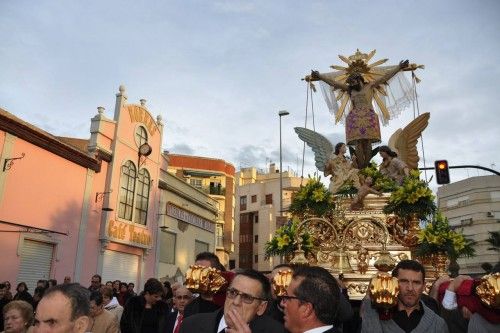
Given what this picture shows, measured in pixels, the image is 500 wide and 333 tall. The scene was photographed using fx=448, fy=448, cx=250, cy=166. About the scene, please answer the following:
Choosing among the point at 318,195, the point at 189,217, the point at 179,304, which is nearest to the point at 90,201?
the point at 189,217

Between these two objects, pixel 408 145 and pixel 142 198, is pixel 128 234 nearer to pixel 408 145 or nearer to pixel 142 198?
pixel 142 198

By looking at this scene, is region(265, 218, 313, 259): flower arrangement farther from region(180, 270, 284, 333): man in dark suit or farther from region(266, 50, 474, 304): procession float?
region(180, 270, 284, 333): man in dark suit

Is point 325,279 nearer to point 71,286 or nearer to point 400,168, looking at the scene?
point 71,286

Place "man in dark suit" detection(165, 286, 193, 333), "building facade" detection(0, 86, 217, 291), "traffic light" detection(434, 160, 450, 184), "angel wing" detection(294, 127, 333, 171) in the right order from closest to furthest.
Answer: "man in dark suit" detection(165, 286, 193, 333) → "angel wing" detection(294, 127, 333, 171) → "traffic light" detection(434, 160, 450, 184) → "building facade" detection(0, 86, 217, 291)

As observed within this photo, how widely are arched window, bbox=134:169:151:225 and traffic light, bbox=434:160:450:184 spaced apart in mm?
13295

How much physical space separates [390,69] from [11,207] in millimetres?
12188

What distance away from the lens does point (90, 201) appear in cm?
1820

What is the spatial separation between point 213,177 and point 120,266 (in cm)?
2871

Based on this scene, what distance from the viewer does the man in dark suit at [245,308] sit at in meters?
2.99

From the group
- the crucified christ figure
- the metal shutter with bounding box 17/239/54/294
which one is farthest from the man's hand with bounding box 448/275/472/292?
the metal shutter with bounding box 17/239/54/294

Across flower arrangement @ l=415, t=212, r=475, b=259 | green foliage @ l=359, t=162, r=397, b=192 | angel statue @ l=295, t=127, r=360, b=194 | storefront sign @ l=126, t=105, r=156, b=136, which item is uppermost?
storefront sign @ l=126, t=105, r=156, b=136

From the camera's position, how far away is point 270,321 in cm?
336

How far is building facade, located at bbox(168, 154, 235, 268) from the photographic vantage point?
46719mm

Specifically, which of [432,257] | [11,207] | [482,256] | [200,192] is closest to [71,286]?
[432,257]
